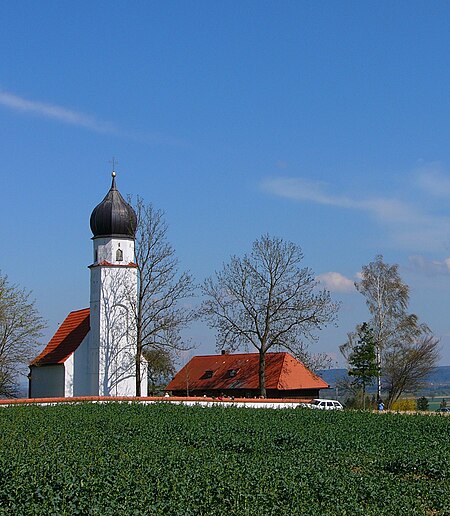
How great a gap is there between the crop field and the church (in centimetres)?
1986

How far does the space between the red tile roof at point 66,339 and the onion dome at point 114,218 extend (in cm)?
590

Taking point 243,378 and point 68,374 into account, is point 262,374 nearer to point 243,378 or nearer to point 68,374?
point 243,378

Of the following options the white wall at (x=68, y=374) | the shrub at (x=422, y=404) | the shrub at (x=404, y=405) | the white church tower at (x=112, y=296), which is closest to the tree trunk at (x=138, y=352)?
the white church tower at (x=112, y=296)

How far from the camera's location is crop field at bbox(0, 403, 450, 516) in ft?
46.0

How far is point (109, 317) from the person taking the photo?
50.0 metres

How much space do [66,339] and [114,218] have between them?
8.61 m

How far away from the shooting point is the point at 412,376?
59.1 m

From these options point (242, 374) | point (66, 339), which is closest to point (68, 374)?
point (66, 339)

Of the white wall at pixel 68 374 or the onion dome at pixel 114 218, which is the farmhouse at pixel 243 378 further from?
the onion dome at pixel 114 218

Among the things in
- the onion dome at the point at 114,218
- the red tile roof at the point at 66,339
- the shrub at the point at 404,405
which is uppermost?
the onion dome at the point at 114,218

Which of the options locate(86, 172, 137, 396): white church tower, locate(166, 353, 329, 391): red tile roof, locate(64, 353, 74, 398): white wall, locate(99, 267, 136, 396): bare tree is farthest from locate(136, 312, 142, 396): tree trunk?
locate(166, 353, 329, 391): red tile roof

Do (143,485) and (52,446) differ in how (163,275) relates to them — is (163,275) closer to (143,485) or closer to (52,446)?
(52,446)

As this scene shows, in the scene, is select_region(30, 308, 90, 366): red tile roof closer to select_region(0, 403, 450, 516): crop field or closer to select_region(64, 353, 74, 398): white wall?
select_region(64, 353, 74, 398): white wall

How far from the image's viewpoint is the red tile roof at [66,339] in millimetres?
51156
